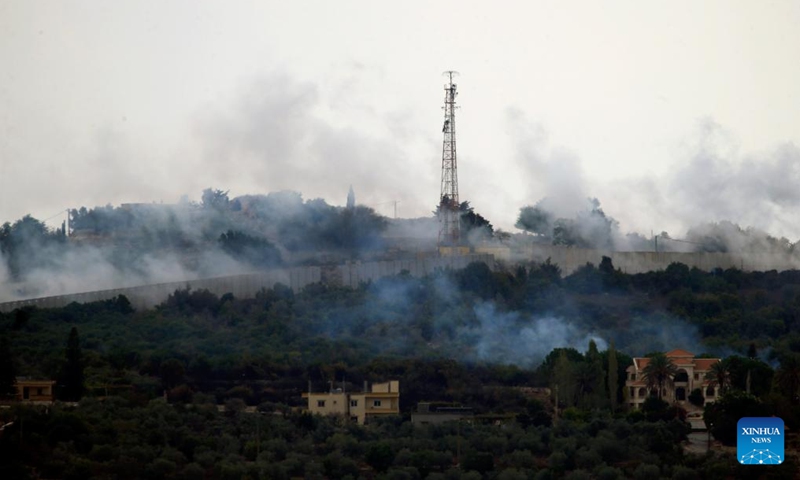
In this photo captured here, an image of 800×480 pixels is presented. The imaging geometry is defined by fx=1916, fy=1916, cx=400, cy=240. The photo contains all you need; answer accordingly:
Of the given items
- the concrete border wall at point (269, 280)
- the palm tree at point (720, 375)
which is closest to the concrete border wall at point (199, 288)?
the concrete border wall at point (269, 280)

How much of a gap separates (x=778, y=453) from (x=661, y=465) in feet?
11.5

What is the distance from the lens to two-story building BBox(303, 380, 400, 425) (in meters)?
60.2

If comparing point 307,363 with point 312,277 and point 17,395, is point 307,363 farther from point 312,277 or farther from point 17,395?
point 312,277

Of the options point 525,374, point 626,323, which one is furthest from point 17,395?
point 626,323

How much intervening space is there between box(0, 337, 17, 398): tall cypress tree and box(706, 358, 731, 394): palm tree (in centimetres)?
2264

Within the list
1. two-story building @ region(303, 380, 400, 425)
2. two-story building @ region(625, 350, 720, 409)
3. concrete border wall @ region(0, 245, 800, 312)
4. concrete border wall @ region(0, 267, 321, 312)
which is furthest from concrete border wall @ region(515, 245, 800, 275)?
two-story building @ region(303, 380, 400, 425)

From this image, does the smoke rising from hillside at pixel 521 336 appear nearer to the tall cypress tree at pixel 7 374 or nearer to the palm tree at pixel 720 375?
the palm tree at pixel 720 375

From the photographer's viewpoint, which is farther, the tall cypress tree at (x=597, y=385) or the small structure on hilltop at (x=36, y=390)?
the tall cypress tree at (x=597, y=385)

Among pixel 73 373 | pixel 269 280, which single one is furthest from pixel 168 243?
pixel 73 373

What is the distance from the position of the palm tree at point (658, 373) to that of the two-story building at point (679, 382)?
0.17 meters

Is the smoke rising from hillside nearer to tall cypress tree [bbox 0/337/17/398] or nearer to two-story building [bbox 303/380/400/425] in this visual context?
two-story building [bbox 303/380/400/425]

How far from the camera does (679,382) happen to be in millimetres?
65062

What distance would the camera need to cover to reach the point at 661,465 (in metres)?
49.9

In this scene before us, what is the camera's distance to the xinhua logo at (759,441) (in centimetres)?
4753
